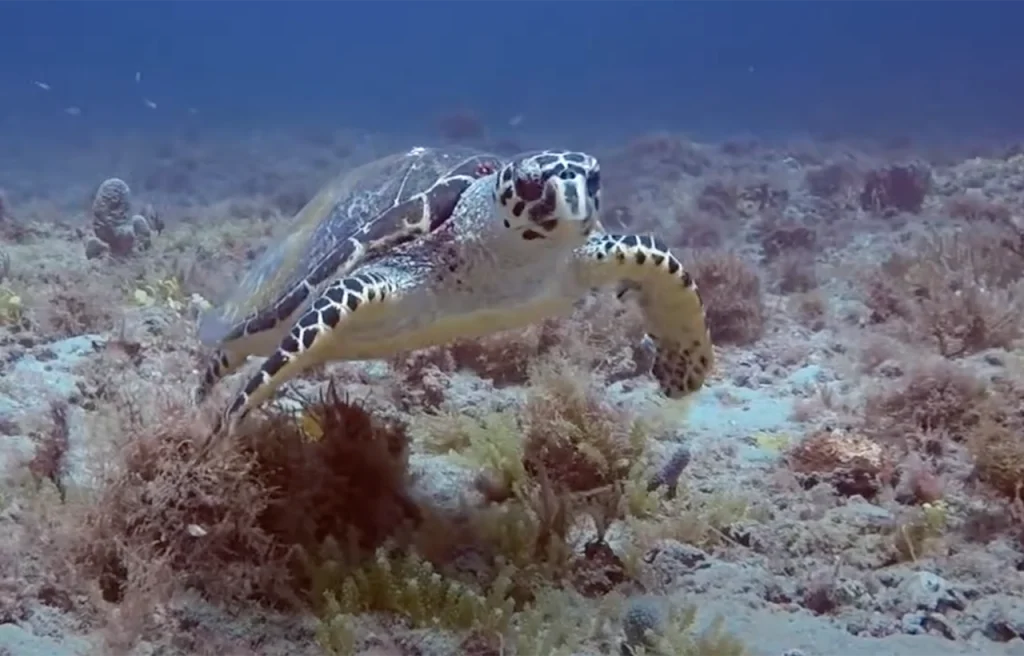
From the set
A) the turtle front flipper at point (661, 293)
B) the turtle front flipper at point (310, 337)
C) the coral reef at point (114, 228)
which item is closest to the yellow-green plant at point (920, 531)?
the turtle front flipper at point (661, 293)

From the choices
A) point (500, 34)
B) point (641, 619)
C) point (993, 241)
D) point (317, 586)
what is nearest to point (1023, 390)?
point (641, 619)

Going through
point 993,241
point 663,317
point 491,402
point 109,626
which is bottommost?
point 109,626

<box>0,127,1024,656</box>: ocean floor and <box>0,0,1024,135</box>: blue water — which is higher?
<box>0,0,1024,135</box>: blue water

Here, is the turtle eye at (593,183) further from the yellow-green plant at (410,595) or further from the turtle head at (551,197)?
the yellow-green plant at (410,595)

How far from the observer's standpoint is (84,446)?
4.46 metres

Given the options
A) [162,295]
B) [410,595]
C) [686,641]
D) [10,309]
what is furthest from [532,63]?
[686,641]

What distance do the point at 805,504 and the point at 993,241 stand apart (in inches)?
224

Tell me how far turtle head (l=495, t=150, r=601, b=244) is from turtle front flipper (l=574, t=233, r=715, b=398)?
1.27 feet

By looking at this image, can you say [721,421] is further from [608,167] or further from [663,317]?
[608,167]

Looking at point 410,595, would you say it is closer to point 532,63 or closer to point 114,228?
point 114,228

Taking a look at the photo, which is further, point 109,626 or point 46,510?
point 46,510

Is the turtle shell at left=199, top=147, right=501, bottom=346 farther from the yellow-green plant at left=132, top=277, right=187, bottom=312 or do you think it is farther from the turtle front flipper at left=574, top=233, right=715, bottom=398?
the yellow-green plant at left=132, top=277, right=187, bottom=312

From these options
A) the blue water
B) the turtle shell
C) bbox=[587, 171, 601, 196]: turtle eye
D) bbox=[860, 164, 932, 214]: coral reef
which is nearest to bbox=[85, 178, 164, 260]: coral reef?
the turtle shell

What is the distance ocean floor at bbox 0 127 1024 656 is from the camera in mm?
3279
